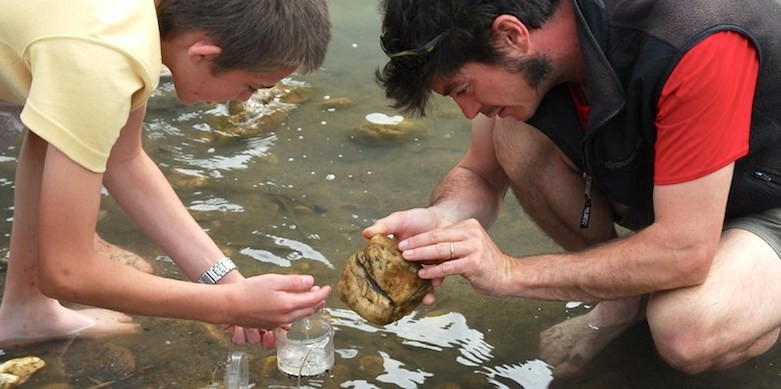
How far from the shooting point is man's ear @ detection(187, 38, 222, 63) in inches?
110

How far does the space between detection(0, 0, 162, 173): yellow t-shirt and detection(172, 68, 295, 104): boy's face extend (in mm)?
211

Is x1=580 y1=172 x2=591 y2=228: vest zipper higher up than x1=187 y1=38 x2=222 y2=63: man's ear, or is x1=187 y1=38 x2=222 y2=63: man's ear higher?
x1=187 y1=38 x2=222 y2=63: man's ear

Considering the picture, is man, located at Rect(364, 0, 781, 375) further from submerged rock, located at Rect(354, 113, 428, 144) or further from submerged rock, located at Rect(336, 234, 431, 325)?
submerged rock, located at Rect(354, 113, 428, 144)

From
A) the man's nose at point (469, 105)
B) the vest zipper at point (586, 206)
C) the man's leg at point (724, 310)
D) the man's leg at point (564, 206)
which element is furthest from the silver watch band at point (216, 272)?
the man's leg at point (724, 310)

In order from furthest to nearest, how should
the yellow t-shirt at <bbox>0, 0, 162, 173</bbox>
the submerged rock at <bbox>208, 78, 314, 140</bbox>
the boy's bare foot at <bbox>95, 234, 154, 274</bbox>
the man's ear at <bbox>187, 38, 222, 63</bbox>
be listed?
the submerged rock at <bbox>208, 78, 314, 140</bbox> < the boy's bare foot at <bbox>95, 234, 154, 274</bbox> < the man's ear at <bbox>187, 38, 222, 63</bbox> < the yellow t-shirt at <bbox>0, 0, 162, 173</bbox>

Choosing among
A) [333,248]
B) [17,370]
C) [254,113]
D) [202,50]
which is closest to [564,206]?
[333,248]

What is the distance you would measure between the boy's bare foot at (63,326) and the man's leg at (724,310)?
5.28 feet

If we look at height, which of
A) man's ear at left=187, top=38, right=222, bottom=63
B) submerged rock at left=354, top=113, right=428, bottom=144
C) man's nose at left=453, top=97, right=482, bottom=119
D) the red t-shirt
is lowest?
submerged rock at left=354, top=113, right=428, bottom=144

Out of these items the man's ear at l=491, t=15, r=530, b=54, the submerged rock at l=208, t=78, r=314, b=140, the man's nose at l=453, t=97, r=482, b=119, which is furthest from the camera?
the submerged rock at l=208, t=78, r=314, b=140

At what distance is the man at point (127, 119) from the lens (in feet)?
8.45

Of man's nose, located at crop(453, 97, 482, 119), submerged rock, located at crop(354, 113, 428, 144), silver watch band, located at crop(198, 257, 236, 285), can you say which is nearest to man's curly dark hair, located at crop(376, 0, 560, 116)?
man's nose, located at crop(453, 97, 482, 119)

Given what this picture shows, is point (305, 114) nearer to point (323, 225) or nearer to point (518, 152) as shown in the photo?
point (323, 225)

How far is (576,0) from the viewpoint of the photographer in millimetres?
2949

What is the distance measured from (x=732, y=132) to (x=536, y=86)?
55cm
